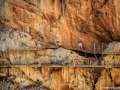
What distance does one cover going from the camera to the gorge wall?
864 inches

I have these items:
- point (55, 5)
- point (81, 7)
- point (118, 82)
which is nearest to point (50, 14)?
point (55, 5)

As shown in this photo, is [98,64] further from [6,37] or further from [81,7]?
[6,37]

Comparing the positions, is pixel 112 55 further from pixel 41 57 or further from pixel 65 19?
pixel 41 57

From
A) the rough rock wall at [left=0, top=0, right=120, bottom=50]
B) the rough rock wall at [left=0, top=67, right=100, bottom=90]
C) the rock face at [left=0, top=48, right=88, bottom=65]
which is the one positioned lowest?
the rough rock wall at [left=0, top=67, right=100, bottom=90]

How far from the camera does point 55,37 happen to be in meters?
24.2

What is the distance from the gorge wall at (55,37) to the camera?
72.0 ft

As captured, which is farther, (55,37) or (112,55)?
(55,37)

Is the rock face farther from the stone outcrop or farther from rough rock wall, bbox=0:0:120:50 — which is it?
the stone outcrop

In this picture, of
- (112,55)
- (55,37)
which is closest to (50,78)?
(55,37)

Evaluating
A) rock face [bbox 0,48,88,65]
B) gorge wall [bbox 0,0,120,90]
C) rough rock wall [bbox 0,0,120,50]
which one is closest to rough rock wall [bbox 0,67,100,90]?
gorge wall [bbox 0,0,120,90]

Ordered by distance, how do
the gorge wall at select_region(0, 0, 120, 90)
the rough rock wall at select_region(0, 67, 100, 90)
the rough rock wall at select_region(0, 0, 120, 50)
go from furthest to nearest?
the rough rock wall at select_region(0, 67, 100, 90) < the gorge wall at select_region(0, 0, 120, 90) < the rough rock wall at select_region(0, 0, 120, 50)

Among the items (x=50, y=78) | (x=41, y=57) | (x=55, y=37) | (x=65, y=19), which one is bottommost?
(x=50, y=78)

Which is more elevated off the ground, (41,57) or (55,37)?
(55,37)

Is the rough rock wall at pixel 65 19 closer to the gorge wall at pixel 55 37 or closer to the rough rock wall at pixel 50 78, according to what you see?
the gorge wall at pixel 55 37
